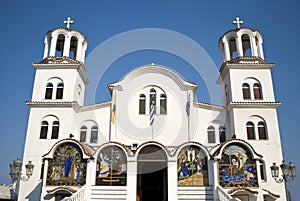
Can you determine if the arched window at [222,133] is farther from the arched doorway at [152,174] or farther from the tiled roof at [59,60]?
the tiled roof at [59,60]

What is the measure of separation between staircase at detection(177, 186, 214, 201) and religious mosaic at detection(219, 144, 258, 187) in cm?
87

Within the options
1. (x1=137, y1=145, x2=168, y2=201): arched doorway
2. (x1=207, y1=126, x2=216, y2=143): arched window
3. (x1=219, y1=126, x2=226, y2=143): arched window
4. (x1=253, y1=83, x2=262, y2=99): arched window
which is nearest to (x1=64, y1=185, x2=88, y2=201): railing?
(x1=137, y1=145, x2=168, y2=201): arched doorway

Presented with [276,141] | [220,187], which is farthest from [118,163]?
[276,141]

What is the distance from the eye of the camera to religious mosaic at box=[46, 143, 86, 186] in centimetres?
1692

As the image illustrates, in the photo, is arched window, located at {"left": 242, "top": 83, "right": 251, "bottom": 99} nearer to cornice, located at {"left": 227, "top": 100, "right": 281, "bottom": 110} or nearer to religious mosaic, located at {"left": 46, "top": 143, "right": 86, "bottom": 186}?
cornice, located at {"left": 227, "top": 100, "right": 281, "bottom": 110}

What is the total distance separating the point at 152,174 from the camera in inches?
746

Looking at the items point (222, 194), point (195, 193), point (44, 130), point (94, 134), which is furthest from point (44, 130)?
point (222, 194)

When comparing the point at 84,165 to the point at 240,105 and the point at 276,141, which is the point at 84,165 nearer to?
the point at 240,105

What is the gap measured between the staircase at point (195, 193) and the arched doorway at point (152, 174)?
0.95 meters

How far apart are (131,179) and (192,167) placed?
11.7 ft

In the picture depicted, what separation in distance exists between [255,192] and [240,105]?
23.4 feet

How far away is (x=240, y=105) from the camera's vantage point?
21750 millimetres

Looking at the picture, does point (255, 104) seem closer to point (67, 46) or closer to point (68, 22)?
point (67, 46)

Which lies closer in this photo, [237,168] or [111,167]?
[237,168]
